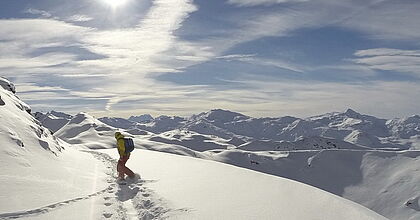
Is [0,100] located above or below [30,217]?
above

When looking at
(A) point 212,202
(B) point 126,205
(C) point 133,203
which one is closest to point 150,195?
(C) point 133,203

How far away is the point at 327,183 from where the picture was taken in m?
172

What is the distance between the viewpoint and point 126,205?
10.2 metres

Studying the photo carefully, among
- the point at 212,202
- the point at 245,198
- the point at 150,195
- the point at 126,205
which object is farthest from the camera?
the point at 150,195

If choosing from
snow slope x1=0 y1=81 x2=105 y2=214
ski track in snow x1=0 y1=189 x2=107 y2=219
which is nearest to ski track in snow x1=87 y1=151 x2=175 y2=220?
snow slope x1=0 y1=81 x2=105 y2=214

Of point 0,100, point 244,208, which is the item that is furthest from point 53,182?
point 0,100

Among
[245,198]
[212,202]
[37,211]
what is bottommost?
[245,198]

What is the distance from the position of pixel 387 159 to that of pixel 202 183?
544 feet

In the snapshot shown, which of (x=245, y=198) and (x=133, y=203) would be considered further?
(x=133, y=203)

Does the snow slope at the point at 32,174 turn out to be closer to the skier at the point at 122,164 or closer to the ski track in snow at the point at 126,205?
the ski track in snow at the point at 126,205

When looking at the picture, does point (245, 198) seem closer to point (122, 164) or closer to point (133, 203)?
point (133, 203)

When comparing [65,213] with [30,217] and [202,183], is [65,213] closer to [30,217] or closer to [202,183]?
[30,217]

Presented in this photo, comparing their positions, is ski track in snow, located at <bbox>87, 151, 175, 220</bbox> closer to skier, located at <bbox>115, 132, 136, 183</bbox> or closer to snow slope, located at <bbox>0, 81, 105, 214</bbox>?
snow slope, located at <bbox>0, 81, 105, 214</bbox>

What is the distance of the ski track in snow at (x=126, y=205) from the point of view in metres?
8.56
